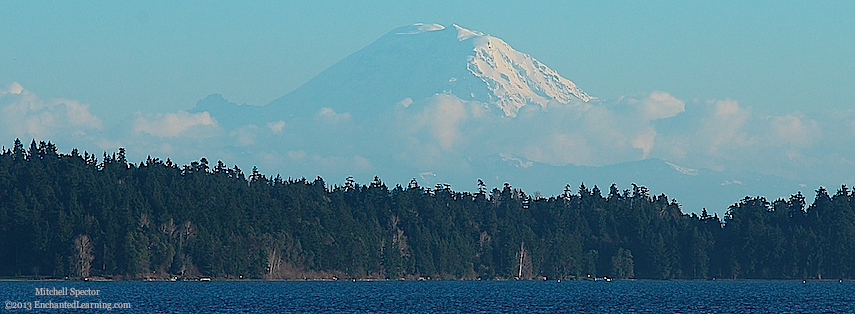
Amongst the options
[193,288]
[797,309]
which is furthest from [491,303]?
[193,288]

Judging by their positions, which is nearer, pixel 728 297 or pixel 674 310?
pixel 674 310

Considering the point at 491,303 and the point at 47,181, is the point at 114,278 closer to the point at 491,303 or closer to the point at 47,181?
the point at 47,181

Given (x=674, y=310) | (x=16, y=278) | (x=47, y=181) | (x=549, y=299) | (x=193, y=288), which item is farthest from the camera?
(x=47, y=181)

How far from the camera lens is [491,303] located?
13562 cm

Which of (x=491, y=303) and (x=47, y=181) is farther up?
(x=47, y=181)

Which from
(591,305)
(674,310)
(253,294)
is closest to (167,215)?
(253,294)

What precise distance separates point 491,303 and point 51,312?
4832cm

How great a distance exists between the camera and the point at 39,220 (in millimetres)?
184750

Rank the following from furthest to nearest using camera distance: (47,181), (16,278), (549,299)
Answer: (47,181)
(16,278)
(549,299)

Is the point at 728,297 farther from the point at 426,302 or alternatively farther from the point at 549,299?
the point at 426,302

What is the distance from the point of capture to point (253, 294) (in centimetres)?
15112

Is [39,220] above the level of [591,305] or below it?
above

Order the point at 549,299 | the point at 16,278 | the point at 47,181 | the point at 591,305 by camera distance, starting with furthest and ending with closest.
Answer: the point at 47,181 < the point at 16,278 < the point at 549,299 < the point at 591,305

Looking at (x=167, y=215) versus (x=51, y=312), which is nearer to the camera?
(x=51, y=312)
